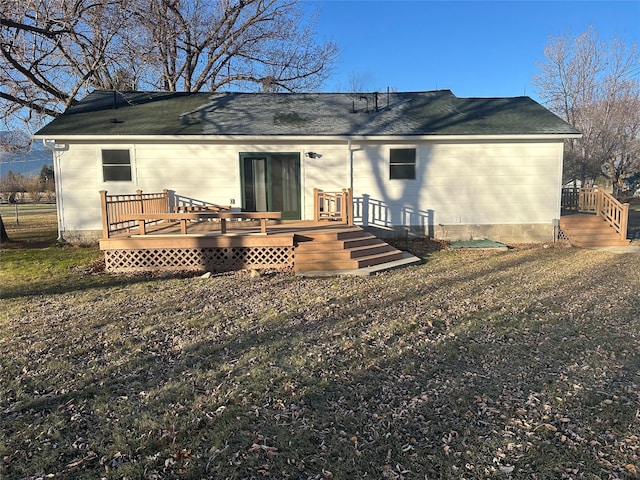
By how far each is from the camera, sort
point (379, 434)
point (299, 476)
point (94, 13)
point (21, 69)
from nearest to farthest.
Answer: point (299, 476) < point (379, 434) < point (94, 13) < point (21, 69)

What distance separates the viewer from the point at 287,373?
3.58m

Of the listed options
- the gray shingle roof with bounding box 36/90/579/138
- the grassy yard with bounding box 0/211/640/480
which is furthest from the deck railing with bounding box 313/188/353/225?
the grassy yard with bounding box 0/211/640/480

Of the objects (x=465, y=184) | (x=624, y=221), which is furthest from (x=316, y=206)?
(x=624, y=221)

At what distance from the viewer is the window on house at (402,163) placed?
11.2 metres

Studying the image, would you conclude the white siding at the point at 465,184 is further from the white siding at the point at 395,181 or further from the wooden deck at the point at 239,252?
the wooden deck at the point at 239,252

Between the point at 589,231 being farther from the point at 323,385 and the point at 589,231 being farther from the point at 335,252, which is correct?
the point at 323,385

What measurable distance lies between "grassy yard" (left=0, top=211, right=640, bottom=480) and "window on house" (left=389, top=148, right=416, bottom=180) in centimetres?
538

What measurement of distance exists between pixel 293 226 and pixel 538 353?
641cm

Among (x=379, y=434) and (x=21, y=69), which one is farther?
(x=21, y=69)

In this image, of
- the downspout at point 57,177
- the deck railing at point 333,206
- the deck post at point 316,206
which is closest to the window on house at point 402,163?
the deck railing at point 333,206

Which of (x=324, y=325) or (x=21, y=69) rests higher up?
(x=21, y=69)

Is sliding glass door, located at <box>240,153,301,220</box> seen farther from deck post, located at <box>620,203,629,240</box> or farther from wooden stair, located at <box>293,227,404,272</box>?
deck post, located at <box>620,203,629,240</box>

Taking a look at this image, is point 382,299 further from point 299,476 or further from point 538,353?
point 299,476

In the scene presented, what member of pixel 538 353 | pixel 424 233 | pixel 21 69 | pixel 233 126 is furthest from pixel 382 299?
pixel 21 69
